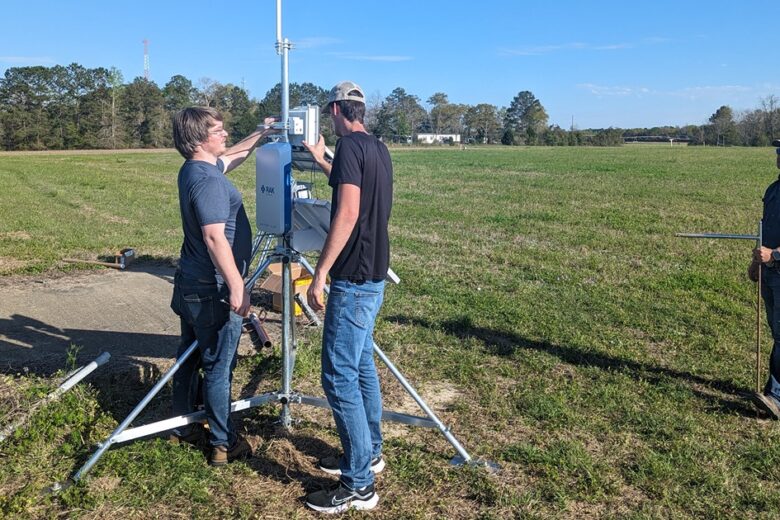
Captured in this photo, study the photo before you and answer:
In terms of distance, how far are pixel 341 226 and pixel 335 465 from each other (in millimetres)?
1572

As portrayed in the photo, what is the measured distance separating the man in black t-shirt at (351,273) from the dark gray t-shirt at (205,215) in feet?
2.12

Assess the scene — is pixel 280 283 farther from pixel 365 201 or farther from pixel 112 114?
pixel 112 114

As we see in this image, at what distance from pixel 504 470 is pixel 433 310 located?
3.35 meters

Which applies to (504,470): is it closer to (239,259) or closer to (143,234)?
(239,259)

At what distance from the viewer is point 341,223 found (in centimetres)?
312

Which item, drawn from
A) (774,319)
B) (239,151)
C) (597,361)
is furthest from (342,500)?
(774,319)

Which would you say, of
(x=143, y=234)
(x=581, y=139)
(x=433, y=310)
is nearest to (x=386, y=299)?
(x=433, y=310)

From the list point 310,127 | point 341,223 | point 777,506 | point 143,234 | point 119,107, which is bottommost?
point 777,506

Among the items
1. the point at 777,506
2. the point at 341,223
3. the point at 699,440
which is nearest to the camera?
the point at 341,223

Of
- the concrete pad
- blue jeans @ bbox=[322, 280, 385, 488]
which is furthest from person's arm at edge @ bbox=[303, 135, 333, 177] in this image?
the concrete pad

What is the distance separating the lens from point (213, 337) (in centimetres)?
367

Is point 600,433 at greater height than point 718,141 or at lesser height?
lesser

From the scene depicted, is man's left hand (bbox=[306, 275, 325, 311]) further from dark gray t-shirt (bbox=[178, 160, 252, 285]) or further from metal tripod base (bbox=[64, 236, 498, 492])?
dark gray t-shirt (bbox=[178, 160, 252, 285])

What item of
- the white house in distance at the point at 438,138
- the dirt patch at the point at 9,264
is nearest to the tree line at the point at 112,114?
the white house in distance at the point at 438,138
